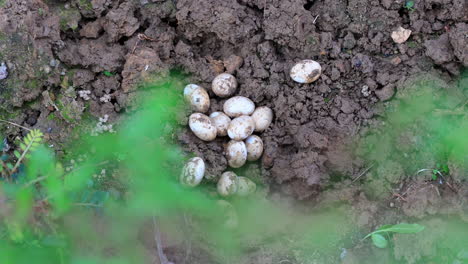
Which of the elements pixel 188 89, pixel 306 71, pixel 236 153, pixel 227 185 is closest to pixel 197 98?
pixel 188 89

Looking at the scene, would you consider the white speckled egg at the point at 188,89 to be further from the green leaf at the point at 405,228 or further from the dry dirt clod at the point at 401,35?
the green leaf at the point at 405,228

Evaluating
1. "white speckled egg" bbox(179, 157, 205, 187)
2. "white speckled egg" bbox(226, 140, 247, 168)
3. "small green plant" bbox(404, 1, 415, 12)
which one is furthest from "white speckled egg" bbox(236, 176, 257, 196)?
"small green plant" bbox(404, 1, 415, 12)

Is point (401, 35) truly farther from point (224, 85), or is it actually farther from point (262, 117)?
point (224, 85)

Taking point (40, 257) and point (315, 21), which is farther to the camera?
point (315, 21)

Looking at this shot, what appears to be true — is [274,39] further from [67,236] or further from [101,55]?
[67,236]

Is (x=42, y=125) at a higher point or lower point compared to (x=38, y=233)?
lower

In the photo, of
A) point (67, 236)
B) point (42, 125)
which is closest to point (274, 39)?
point (42, 125)
